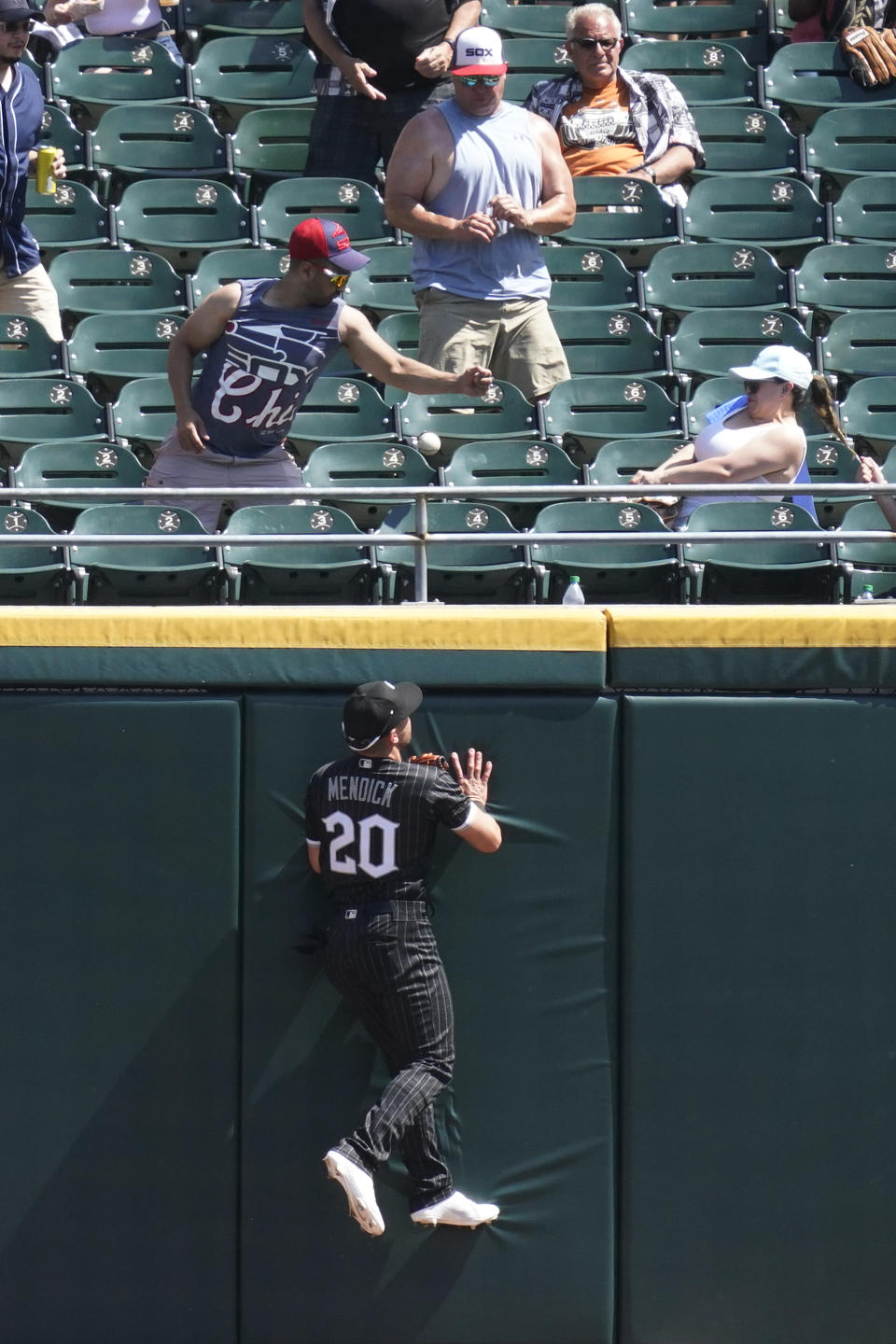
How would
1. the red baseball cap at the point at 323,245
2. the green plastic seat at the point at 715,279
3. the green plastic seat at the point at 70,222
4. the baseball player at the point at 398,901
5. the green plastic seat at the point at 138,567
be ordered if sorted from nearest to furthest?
1. the baseball player at the point at 398,901
2. the red baseball cap at the point at 323,245
3. the green plastic seat at the point at 138,567
4. the green plastic seat at the point at 715,279
5. the green plastic seat at the point at 70,222

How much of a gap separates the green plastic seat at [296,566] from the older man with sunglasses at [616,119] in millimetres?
3450

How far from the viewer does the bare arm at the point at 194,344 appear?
614 centimetres

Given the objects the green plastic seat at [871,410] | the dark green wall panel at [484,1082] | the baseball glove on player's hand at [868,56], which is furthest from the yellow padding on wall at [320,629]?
the baseball glove on player's hand at [868,56]

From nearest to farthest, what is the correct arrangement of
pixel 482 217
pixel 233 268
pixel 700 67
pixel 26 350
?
pixel 482 217 → pixel 26 350 → pixel 233 268 → pixel 700 67

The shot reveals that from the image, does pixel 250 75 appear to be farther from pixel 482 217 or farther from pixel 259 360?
pixel 259 360

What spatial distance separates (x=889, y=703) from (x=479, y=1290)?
2.05 metres

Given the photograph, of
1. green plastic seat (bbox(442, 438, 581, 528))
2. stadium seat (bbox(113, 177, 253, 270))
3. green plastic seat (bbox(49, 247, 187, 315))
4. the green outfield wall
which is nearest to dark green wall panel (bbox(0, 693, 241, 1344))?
the green outfield wall

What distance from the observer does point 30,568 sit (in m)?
6.51

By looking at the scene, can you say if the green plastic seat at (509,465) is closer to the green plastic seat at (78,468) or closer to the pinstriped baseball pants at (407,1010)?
the green plastic seat at (78,468)

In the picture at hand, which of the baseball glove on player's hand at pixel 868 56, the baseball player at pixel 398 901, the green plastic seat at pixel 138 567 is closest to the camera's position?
the baseball player at pixel 398 901

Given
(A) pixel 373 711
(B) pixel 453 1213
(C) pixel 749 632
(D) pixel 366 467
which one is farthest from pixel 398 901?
(D) pixel 366 467

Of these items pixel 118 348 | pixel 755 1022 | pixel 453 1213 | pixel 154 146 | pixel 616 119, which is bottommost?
pixel 453 1213

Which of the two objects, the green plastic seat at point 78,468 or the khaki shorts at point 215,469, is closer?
the khaki shorts at point 215,469

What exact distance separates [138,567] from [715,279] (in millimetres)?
3705
